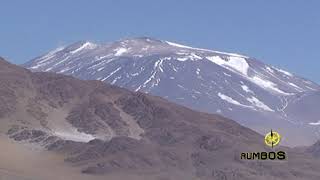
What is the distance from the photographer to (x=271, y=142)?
70438 mm

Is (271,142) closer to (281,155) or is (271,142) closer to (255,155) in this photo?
(281,155)

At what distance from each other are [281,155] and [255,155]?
8.29 meters

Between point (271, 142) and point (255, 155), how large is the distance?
7191mm

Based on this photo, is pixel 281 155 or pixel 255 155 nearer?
pixel 281 155

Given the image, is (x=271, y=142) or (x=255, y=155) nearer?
(x=271, y=142)

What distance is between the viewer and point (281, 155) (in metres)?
69.2

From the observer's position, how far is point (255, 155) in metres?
77.4

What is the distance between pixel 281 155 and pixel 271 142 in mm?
1650

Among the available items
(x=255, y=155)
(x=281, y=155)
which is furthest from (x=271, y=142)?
(x=255, y=155)
